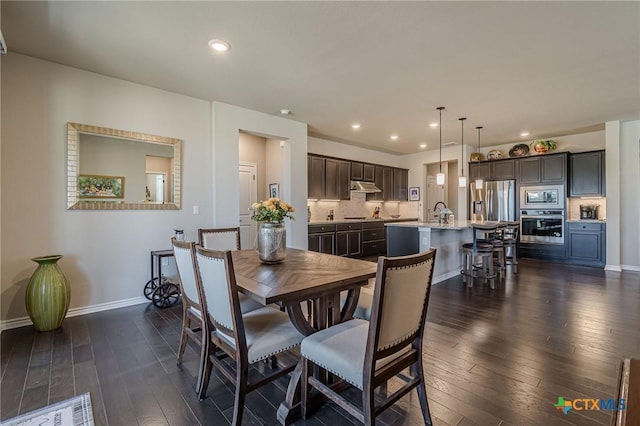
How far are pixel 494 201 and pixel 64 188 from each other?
25.3ft

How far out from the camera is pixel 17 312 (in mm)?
2949

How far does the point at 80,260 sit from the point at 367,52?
148 inches

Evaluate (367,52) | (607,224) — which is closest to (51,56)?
(367,52)

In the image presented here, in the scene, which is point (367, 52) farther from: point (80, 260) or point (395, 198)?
point (395, 198)

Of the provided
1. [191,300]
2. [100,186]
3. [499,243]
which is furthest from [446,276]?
[100,186]

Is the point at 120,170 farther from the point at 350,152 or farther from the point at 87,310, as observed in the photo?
the point at 350,152

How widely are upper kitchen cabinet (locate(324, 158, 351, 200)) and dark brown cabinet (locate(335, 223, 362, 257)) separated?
687mm

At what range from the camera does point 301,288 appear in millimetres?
1576

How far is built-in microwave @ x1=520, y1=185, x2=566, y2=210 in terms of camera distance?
6.07 metres

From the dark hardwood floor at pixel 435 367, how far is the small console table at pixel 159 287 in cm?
14

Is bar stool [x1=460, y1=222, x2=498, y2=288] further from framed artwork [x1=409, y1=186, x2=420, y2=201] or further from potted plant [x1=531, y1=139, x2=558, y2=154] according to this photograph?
framed artwork [x1=409, y1=186, x2=420, y2=201]

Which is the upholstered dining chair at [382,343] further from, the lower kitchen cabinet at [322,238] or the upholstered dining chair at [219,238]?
the lower kitchen cabinet at [322,238]

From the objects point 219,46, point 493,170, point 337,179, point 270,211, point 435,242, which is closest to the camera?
point 270,211

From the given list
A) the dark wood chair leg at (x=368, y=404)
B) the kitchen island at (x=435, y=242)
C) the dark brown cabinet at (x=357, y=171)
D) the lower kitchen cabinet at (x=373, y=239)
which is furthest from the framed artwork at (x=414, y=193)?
the dark wood chair leg at (x=368, y=404)
